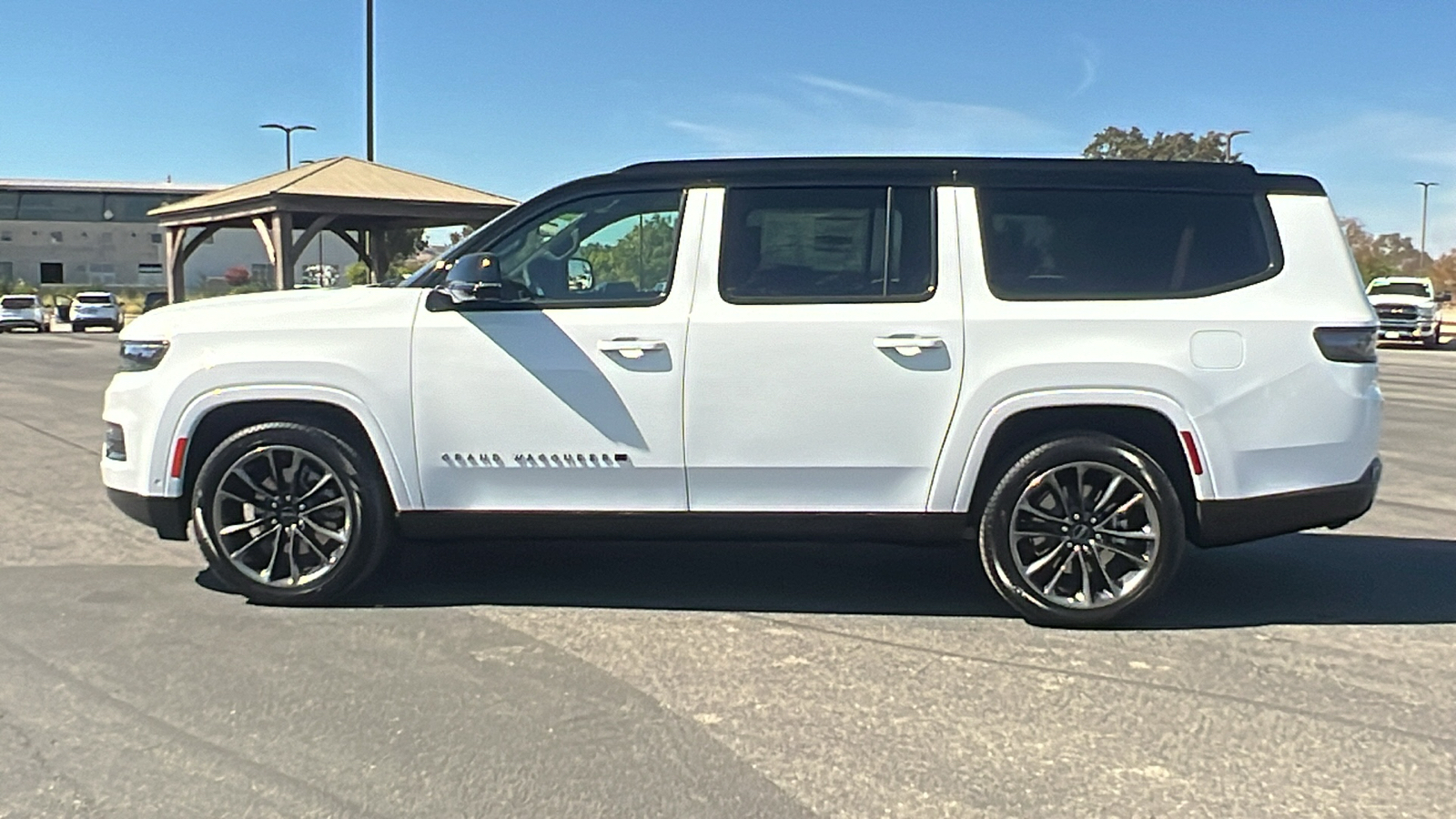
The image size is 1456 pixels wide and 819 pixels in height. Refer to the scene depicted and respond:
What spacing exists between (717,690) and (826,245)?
191 centimetres

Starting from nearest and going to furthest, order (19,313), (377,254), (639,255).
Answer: (639,255) → (377,254) → (19,313)

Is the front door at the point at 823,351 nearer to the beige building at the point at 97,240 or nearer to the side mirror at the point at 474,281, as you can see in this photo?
the side mirror at the point at 474,281

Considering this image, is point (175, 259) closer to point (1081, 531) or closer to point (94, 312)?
point (94, 312)

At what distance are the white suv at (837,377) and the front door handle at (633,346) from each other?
1 cm

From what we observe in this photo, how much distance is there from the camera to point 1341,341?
500cm

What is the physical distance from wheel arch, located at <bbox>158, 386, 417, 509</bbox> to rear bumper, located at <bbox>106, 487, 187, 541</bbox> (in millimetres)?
53

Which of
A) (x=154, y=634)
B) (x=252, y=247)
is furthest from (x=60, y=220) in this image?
(x=154, y=634)

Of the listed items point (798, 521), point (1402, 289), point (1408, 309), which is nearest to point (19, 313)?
point (1408, 309)

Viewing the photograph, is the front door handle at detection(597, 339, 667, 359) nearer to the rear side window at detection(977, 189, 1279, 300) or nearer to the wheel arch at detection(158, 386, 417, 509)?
the wheel arch at detection(158, 386, 417, 509)

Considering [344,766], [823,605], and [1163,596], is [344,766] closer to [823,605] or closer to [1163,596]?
[823,605]

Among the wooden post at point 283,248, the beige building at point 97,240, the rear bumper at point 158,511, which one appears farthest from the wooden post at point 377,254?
the beige building at point 97,240

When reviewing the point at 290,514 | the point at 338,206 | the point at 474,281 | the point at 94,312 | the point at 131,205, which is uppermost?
the point at 131,205

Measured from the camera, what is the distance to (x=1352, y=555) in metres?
6.59

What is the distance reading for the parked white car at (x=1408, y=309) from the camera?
1308 inches
